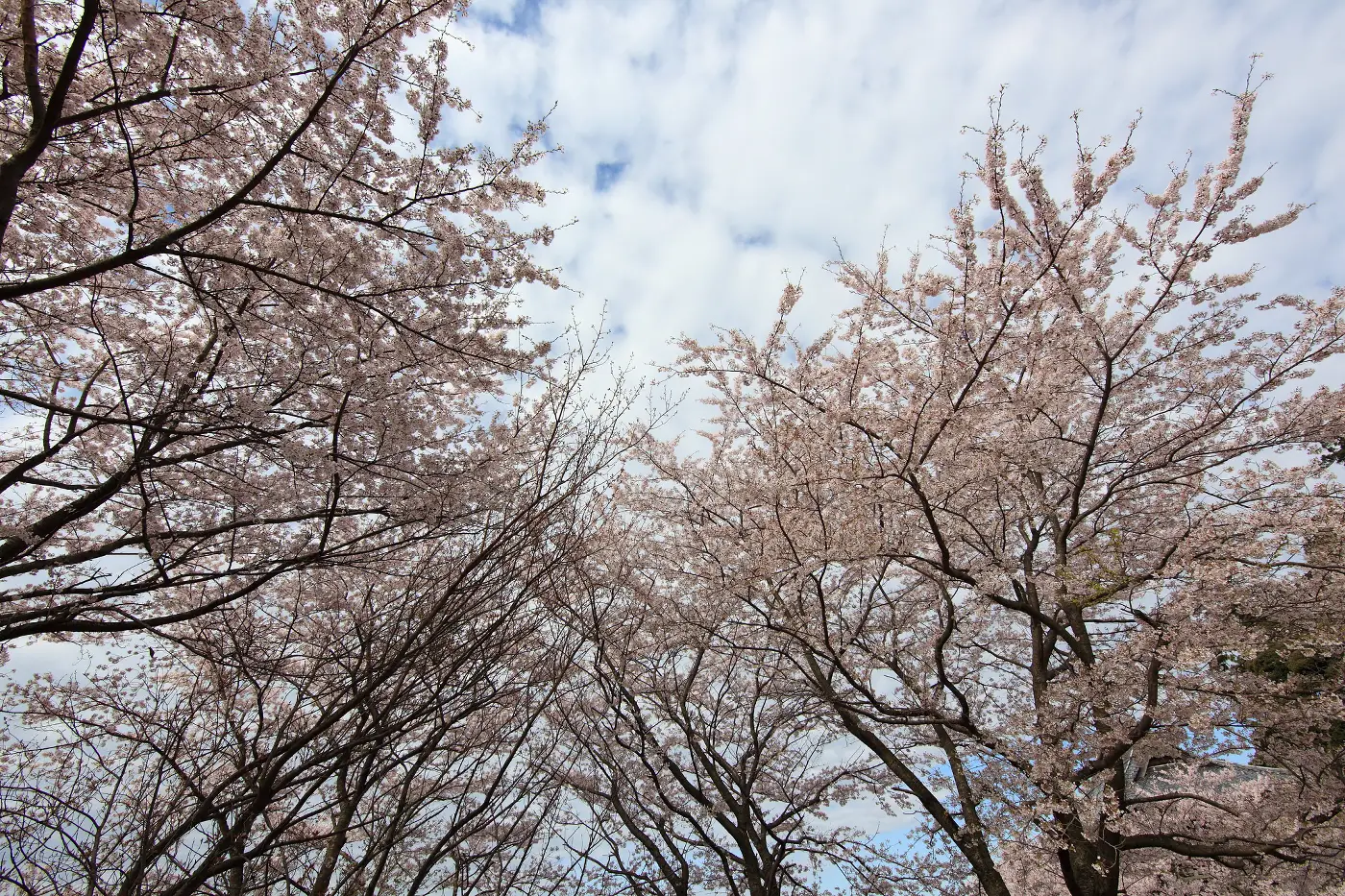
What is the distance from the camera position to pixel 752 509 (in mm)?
7781

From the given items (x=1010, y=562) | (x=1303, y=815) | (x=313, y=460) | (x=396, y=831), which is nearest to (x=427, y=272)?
(x=313, y=460)

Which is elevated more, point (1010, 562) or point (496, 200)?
point (496, 200)

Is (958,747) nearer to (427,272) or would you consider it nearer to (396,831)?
(396,831)

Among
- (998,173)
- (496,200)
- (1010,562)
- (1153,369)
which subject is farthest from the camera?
(1153,369)

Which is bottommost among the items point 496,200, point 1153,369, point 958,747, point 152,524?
point 958,747

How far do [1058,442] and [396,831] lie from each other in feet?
24.7

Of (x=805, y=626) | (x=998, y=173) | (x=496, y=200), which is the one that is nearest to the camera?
(x=496, y=200)

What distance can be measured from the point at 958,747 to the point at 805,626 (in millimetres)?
2197

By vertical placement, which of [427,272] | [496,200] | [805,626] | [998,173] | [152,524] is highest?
[998,173]

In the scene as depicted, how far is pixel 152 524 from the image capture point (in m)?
4.65

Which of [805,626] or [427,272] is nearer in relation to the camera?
[427,272]

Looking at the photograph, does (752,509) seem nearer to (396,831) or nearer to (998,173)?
(998,173)

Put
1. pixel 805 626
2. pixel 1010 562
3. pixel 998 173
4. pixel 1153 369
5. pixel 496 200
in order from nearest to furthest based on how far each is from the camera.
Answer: pixel 496 200
pixel 998 173
pixel 1010 562
pixel 805 626
pixel 1153 369

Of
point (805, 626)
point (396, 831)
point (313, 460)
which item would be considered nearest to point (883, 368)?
point (805, 626)
